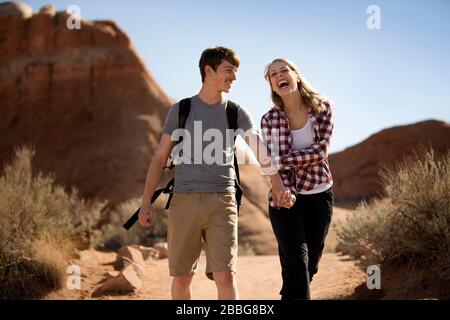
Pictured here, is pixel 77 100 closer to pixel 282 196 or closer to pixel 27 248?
pixel 27 248

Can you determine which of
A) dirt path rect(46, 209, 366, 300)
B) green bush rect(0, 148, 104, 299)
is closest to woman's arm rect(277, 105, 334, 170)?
dirt path rect(46, 209, 366, 300)

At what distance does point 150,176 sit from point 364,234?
528 centimetres

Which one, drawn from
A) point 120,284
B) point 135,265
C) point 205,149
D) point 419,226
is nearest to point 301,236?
point 205,149

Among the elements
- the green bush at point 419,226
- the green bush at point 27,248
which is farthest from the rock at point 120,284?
the green bush at point 419,226

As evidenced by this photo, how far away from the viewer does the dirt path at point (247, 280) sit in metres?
7.71

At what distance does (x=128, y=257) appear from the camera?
10.4 m

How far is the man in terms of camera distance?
357 cm

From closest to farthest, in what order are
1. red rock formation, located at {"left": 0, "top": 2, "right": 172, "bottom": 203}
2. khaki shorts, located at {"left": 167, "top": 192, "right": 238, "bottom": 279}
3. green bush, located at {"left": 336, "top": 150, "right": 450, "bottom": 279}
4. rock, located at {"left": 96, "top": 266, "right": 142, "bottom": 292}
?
khaki shorts, located at {"left": 167, "top": 192, "right": 238, "bottom": 279} < green bush, located at {"left": 336, "top": 150, "right": 450, "bottom": 279} < rock, located at {"left": 96, "top": 266, "right": 142, "bottom": 292} < red rock formation, located at {"left": 0, "top": 2, "right": 172, "bottom": 203}

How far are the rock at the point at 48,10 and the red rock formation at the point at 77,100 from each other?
0.38ft

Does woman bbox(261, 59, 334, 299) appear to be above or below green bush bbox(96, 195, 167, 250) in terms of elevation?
above

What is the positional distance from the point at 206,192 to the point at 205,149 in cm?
31

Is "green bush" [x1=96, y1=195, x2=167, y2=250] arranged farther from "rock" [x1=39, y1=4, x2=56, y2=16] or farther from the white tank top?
"rock" [x1=39, y1=4, x2=56, y2=16]

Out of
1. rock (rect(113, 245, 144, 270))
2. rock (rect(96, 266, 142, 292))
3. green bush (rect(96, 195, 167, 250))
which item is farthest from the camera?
green bush (rect(96, 195, 167, 250))

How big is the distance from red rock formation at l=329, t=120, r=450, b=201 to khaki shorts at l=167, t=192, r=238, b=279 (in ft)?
82.0
